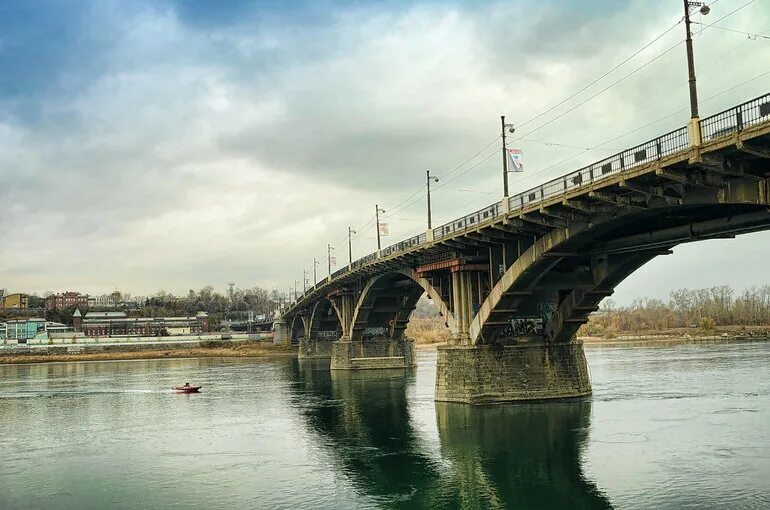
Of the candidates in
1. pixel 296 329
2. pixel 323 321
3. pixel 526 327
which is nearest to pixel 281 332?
pixel 296 329

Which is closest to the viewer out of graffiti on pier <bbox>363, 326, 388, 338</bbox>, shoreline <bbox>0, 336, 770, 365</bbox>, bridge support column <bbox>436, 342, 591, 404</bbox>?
bridge support column <bbox>436, 342, 591, 404</bbox>

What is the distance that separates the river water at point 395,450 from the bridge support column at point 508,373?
167 centimetres

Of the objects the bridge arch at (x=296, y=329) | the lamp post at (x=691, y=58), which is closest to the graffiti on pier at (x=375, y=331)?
the bridge arch at (x=296, y=329)

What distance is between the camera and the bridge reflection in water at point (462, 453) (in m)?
27.8

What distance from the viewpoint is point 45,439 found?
43.6 m

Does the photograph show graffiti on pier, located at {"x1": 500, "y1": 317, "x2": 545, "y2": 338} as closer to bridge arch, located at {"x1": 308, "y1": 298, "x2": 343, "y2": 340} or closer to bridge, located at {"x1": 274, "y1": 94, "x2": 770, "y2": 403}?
bridge, located at {"x1": 274, "y1": 94, "x2": 770, "y2": 403}

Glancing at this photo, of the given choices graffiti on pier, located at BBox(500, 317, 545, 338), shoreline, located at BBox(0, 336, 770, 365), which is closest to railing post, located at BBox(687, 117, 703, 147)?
graffiti on pier, located at BBox(500, 317, 545, 338)

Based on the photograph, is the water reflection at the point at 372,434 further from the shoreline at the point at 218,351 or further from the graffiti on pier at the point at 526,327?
the shoreline at the point at 218,351

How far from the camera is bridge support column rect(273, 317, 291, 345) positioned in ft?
523

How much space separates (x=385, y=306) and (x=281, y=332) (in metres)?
77.8

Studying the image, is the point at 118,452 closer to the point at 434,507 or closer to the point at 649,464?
the point at 434,507

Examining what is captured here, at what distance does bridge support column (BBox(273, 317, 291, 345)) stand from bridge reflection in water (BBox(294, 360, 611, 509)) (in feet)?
336

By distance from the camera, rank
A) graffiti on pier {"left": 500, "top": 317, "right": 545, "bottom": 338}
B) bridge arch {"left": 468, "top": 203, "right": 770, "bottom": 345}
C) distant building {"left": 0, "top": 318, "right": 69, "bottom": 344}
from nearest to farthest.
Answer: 1. bridge arch {"left": 468, "top": 203, "right": 770, "bottom": 345}
2. graffiti on pier {"left": 500, "top": 317, "right": 545, "bottom": 338}
3. distant building {"left": 0, "top": 318, "right": 69, "bottom": 344}

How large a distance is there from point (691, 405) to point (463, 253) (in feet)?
61.4
